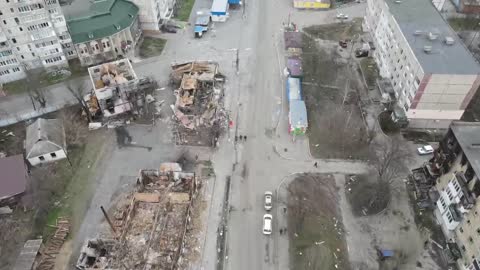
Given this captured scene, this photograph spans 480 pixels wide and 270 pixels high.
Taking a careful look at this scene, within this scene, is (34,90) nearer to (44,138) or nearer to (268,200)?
(44,138)

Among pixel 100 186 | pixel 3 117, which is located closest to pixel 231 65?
pixel 100 186

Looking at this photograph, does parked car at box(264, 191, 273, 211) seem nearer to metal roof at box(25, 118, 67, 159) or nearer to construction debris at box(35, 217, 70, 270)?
construction debris at box(35, 217, 70, 270)

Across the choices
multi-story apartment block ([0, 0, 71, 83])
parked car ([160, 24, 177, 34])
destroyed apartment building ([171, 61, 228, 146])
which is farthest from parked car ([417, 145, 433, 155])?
multi-story apartment block ([0, 0, 71, 83])

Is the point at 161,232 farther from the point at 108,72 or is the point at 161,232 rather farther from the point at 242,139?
the point at 108,72

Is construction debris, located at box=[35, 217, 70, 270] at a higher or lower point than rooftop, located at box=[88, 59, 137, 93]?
lower

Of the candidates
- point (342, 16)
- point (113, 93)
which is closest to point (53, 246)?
point (113, 93)

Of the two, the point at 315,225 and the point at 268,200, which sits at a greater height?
the point at 268,200
